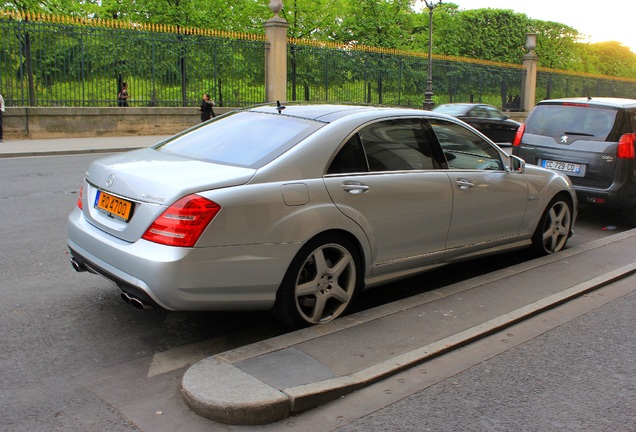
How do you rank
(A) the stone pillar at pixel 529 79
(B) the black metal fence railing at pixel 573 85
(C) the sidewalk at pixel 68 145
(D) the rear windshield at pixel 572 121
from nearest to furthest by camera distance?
(D) the rear windshield at pixel 572 121, (C) the sidewalk at pixel 68 145, (A) the stone pillar at pixel 529 79, (B) the black metal fence railing at pixel 573 85

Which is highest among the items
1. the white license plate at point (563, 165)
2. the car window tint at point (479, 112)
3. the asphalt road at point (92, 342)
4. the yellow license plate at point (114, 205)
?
the car window tint at point (479, 112)

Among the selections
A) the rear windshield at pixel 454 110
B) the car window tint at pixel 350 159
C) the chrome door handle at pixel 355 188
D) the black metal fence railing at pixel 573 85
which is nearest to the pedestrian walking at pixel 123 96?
the rear windshield at pixel 454 110

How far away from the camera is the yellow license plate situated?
4094mm

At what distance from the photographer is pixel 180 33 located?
21.6 meters

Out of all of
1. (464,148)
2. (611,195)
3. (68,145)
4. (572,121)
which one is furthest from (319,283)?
(68,145)

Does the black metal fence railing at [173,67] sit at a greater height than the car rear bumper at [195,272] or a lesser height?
greater

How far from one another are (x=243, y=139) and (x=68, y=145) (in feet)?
48.3

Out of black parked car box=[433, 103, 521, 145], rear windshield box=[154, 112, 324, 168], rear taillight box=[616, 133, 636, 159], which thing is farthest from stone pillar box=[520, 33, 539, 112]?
rear windshield box=[154, 112, 324, 168]

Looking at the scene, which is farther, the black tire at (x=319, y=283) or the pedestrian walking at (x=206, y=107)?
the pedestrian walking at (x=206, y=107)

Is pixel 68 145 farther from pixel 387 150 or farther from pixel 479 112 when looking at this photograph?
pixel 387 150

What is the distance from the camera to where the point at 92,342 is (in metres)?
4.23

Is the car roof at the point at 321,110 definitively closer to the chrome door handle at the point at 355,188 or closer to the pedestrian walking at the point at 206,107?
the chrome door handle at the point at 355,188

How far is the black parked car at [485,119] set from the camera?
20219 millimetres

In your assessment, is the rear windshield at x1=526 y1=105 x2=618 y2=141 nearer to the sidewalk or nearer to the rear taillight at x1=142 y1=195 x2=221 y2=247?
the rear taillight at x1=142 y1=195 x2=221 y2=247
